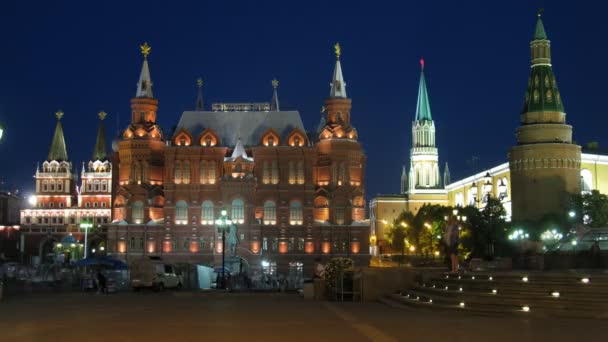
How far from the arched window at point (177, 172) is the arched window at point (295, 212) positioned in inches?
597

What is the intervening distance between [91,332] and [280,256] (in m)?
85.2

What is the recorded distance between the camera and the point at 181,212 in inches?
4363

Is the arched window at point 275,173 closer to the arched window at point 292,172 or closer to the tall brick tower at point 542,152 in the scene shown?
the arched window at point 292,172

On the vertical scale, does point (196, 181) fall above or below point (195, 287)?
above

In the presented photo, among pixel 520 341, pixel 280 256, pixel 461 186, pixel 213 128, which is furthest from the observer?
pixel 461 186

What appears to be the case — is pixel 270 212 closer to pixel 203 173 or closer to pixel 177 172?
pixel 203 173

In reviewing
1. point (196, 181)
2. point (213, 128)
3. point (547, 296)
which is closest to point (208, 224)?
point (196, 181)

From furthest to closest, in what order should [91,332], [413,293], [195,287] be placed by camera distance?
[195,287] → [413,293] → [91,332]

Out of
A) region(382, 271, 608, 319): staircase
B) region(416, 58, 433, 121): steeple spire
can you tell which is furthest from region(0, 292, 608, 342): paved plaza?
region(416, 58, 433, 121): steeple spire

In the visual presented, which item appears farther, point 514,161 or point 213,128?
point 213,128

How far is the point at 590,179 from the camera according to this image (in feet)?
411

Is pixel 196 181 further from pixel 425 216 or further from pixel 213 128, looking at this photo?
pixel 425 216

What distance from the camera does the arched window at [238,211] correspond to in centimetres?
10825

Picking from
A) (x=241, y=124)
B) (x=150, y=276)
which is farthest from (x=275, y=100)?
(x=150, y=276)
